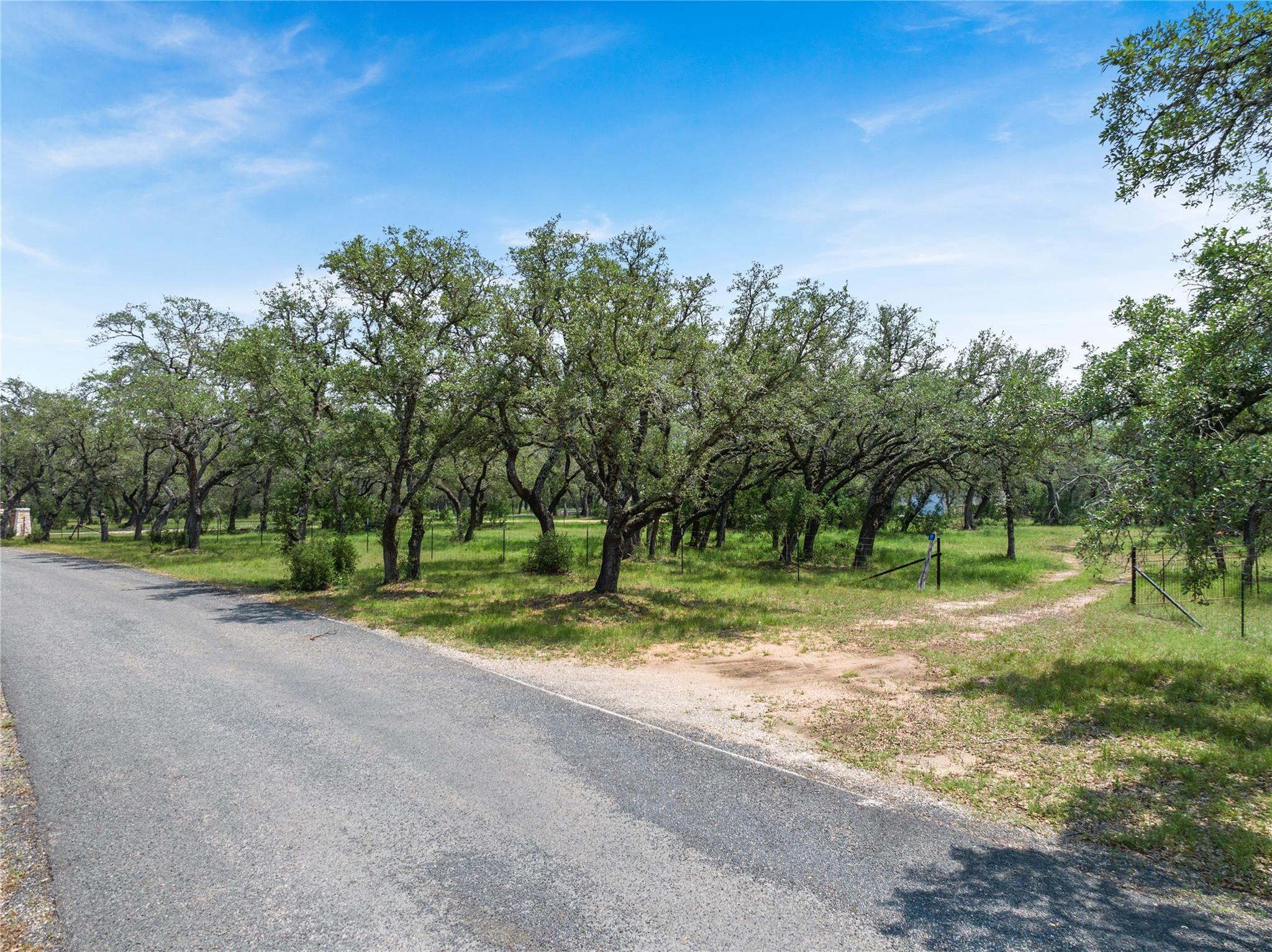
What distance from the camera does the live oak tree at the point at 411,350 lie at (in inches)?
714

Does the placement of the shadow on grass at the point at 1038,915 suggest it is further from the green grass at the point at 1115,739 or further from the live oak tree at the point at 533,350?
the live oak tree at the point at 533,350

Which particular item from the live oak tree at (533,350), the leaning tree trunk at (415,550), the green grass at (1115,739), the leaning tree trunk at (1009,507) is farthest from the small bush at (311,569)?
the leaning tree trunk at (1009,507)

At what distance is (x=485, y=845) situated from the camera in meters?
5.53

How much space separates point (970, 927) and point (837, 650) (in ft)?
28.9

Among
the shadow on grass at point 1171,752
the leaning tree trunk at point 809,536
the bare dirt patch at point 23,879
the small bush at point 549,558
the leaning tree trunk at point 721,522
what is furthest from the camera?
the leaning tree trunk at point 721,522

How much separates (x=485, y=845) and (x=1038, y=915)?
165 inches

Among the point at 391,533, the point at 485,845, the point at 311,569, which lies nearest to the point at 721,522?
the point at 391,533

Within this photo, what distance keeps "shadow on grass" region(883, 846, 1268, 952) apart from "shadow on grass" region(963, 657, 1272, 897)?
860 mm

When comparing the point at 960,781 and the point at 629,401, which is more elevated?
the point at 629,401

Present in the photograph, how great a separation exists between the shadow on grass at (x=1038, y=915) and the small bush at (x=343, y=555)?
19499mm

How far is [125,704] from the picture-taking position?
9.02m

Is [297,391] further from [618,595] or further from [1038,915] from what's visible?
[1038,915]

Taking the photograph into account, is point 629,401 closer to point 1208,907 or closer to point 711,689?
point 711,689

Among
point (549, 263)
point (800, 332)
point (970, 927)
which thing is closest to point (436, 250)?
point (549, 263)
